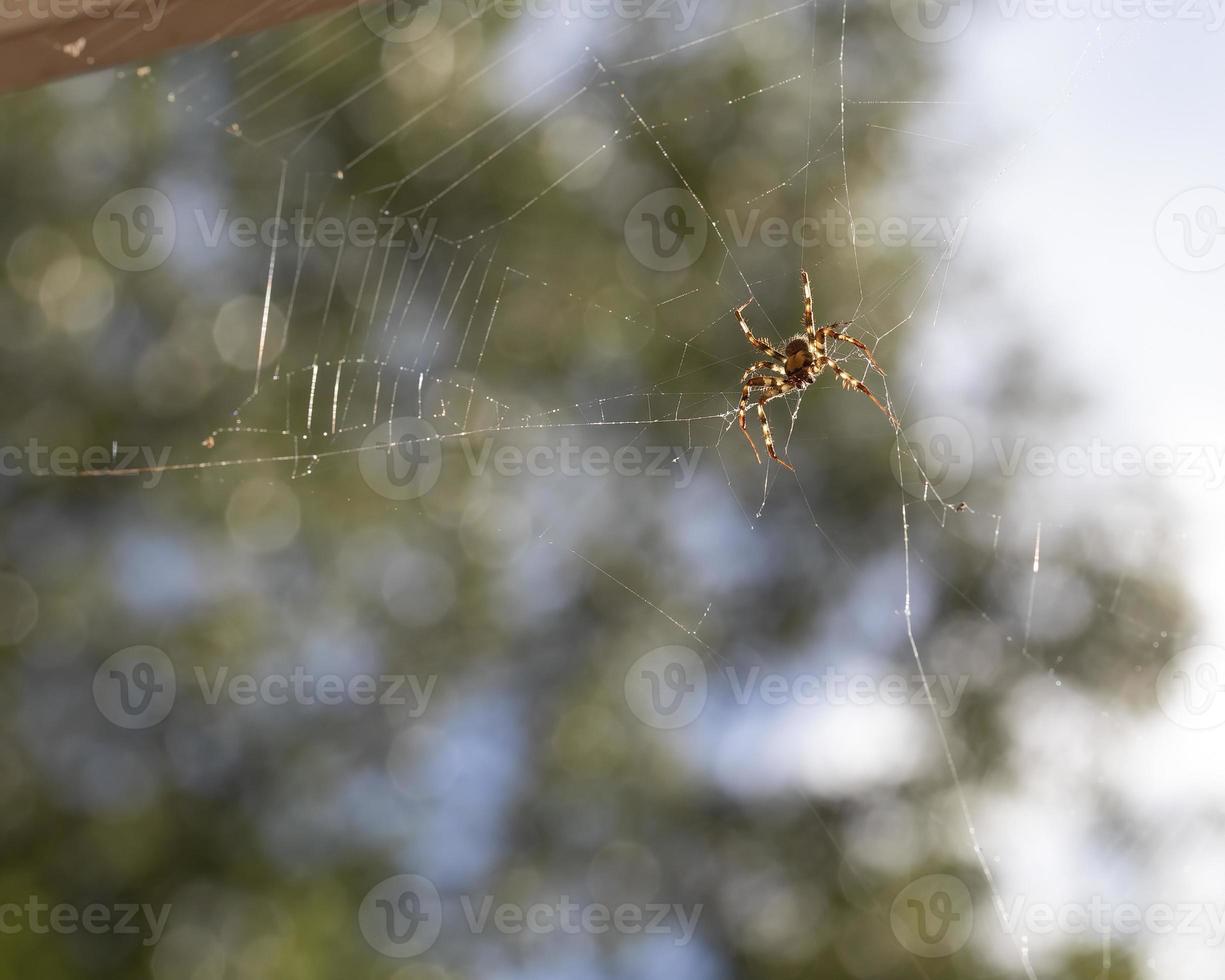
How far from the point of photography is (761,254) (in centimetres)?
1084

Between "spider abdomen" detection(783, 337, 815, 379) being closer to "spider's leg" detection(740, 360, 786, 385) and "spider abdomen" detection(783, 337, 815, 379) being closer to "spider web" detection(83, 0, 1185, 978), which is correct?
"spider's leg" detection(740, 360, 786, 385)

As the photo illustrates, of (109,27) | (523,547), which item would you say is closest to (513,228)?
(523,547)

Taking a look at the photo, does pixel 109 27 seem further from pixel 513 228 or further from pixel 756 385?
pixel 513 228

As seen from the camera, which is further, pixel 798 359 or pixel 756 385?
pixel 756 385

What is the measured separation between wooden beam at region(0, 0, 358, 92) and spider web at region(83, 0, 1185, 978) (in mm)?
8281

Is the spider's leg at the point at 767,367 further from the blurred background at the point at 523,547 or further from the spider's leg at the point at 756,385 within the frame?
the blurred background at the point at 523,547

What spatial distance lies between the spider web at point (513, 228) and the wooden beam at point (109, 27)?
8281 mm

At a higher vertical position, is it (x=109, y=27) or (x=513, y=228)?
(x=513, y=228)

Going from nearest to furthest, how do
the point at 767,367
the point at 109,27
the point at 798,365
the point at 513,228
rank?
the point at 109,27 < the point at 798,365 < the point at 767,367 < the point at 513,228

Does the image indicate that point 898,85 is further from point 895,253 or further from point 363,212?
point 363,212

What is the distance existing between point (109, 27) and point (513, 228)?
10.4 metres

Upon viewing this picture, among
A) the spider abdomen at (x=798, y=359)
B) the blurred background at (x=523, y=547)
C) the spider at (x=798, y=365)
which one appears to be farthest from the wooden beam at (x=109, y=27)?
the blurred background at (x=523, y=547)

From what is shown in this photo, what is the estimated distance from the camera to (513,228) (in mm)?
12133

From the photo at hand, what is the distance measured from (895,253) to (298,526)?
8069mm
